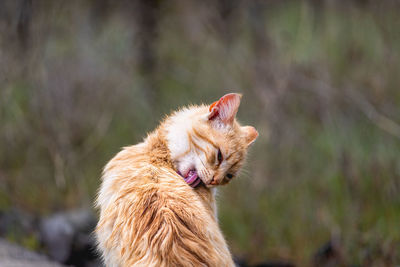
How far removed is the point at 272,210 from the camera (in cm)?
553

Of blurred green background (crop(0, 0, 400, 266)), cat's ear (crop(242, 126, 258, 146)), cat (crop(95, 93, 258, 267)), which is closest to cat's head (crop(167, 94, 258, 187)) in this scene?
cat (crop(95, 93, 258, 267))

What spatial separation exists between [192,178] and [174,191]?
44 centimetres

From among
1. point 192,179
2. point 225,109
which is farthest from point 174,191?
point 225,109

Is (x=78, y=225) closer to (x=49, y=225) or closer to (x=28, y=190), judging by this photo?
(x=49, y=225)

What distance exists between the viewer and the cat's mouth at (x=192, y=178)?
2.84m

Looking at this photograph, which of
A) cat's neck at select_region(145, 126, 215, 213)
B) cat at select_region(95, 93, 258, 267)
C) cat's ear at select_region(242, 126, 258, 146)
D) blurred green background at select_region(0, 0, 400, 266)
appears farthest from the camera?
blurred green background at select_region(0, 0, 400, 266)

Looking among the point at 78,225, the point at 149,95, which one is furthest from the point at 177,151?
the point at 149,95

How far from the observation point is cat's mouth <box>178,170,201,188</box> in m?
2.84

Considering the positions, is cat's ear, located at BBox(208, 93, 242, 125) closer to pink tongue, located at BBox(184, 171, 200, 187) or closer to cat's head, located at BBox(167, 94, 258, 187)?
cat's head, located at BBox(167, 94, 258, 187)

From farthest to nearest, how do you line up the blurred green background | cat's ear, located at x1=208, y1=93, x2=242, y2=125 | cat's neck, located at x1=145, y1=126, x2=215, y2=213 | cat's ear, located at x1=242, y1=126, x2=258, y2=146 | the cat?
the blurred green background → cat's ear, located at x1=242, y1=126, x2=258, y2=146 → cat's ear, located at x1=208, y1=93, x2=242, y2=125 → cat's neck, located at x1=145, y1=126, x2=215, y2=213 → the cat

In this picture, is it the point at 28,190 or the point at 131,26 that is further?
the point at 131,26

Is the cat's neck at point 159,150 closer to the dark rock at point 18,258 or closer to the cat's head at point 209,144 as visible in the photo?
the cat's head at point 209,144

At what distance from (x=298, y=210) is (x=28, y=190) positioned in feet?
11.5

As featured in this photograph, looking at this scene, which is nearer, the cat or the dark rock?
the cat
